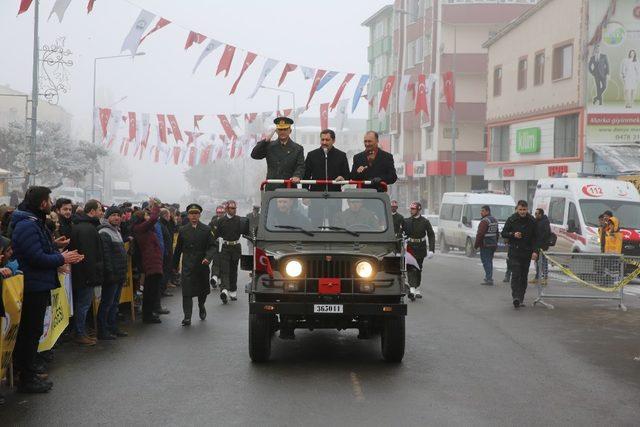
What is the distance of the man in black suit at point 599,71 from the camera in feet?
116

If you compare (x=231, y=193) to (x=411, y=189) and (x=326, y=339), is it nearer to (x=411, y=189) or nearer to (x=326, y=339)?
(x=411, y=189)

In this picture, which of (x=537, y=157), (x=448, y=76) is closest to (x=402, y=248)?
(x=448, y=76)

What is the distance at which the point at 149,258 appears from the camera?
13.7 metres

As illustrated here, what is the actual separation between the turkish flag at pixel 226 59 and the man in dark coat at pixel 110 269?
14585mm

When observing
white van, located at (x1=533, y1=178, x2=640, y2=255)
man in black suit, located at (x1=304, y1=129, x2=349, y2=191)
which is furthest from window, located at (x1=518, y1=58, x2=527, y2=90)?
man in black suit, located at (x1=304, y1=129, x2=349, y2=191)

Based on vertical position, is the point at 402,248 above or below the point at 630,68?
below

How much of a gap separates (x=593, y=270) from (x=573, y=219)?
729 centimetres

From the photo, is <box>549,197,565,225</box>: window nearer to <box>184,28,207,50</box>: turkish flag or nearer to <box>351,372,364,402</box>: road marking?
<box>184,28,207,50</box>: turkish flag

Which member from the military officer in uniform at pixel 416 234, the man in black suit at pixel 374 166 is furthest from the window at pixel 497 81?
the man in black suit at pixel 374 166

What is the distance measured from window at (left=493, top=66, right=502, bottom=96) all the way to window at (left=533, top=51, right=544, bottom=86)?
5.17 m

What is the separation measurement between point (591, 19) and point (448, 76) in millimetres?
6075

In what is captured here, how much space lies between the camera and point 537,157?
4091 cm

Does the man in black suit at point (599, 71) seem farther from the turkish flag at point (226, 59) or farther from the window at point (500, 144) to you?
the turkish flag at point (226, 59)

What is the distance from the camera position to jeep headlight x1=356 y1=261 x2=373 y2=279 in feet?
33.0
